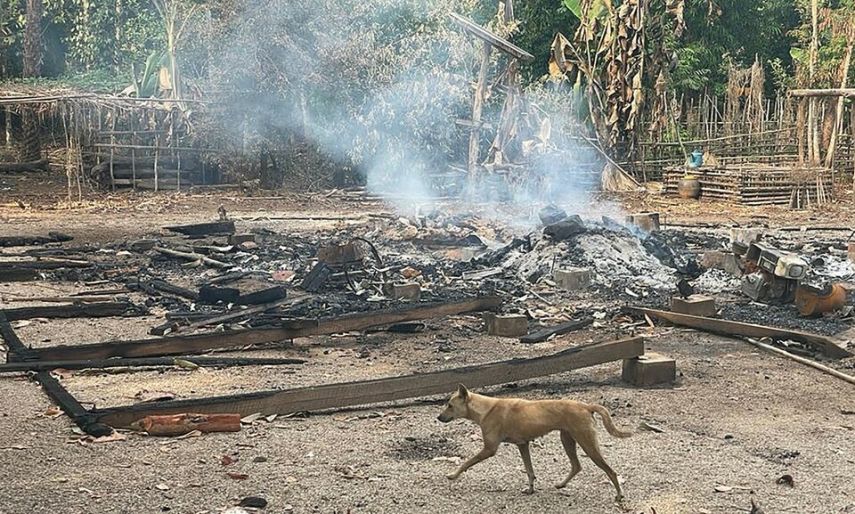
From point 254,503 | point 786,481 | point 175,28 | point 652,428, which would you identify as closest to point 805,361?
point 652,428

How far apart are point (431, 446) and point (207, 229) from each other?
1137 centimetres

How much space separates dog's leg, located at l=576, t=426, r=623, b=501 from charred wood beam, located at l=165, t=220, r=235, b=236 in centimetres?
1233

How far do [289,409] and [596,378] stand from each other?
2662mm

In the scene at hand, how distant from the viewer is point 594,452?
5.28m

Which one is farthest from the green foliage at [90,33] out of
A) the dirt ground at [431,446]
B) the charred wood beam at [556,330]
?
the charred wood beam at [556,330]

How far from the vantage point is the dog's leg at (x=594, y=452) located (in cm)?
528

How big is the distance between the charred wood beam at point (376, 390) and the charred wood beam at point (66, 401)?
8 cm

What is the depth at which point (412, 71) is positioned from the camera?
24.2 m

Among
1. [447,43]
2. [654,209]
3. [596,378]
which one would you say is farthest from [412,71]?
[596,378]

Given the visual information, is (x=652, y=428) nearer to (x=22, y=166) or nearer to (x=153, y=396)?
(x=153, y=396)

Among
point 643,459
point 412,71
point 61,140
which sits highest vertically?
point 412,71

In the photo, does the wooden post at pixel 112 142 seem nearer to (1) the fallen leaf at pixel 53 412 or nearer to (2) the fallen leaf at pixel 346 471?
(1) the fallen leaf at pixel 53 412

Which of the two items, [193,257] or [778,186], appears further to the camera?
[778,186]

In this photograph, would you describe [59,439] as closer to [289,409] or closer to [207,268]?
[289,409]
